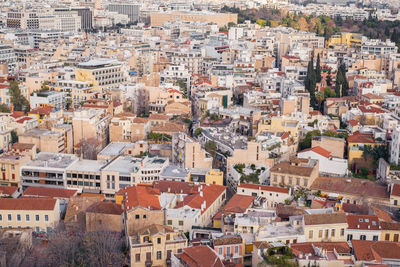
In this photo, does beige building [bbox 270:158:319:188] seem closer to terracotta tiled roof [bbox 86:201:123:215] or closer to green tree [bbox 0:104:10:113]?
terracotta tiled roof [bbox 86:201:123:215]

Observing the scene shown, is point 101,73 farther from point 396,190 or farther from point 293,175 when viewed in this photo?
point 396,190

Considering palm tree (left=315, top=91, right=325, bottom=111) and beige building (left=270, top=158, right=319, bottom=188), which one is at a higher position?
palm tree (left=315, top=91, right=325, bottom=111)

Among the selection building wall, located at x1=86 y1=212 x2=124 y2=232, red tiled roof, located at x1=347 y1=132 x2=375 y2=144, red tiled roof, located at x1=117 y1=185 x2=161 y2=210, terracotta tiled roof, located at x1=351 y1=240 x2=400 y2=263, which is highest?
red tiled roof, located at x1=347 y1=132 x2=375 y2=144

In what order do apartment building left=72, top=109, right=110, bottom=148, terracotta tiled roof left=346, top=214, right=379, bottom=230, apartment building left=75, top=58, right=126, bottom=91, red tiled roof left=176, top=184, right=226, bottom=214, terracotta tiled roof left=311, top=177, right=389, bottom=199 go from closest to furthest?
terracotta tiled roof left=346, top=214, right=379, bottom=230, red tiled roof left=176, top=184, right=226, bottom=214, terracotta tiled roof left=311, top=177, right=389, bottom=199, apartment building left=72, top=109, right=110, bottom=148, apartment building left=75, top=58, right=126, bottom=91

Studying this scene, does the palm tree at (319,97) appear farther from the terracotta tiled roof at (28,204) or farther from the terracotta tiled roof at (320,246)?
the terracotta tiled roof at (28,204)

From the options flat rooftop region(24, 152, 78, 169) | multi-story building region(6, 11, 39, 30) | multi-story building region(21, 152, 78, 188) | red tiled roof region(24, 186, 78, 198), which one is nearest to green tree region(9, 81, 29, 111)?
flat rooftop region(24, 152, 78, 169)

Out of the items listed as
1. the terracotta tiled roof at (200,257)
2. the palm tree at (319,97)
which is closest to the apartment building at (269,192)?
the terracotta tiled roof at (200,257)

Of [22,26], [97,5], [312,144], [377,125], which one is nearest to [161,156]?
[312,144]

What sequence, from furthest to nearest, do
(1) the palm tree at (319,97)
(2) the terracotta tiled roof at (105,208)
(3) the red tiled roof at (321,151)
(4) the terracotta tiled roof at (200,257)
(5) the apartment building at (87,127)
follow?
(1) the palm tree at (319,97)
(5) the apartment building at (87,127)
(3) the red tiled roof at (321,151)
(2) the terracotta tiled roof at (105,208)
(4) the terracotta tiled roof at (200,257)
